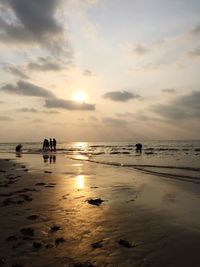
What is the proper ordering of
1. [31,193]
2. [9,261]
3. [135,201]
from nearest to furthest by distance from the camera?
1. [9,261]
2. [135,201]
3. [31,193]

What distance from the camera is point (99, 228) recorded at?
7.23m

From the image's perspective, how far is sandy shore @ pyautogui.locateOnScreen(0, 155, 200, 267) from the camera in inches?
214

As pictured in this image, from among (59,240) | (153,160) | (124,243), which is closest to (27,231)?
(59,240)

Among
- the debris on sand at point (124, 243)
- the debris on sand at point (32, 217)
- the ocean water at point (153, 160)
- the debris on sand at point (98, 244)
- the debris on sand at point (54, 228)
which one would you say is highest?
the ocean water at point (153, 160)

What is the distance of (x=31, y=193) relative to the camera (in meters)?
11.6

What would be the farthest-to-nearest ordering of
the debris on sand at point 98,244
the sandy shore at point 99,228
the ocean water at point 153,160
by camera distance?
the ocean water at point 153,160, the debris on sand at point 98,244, the sandy shore at point 99,228

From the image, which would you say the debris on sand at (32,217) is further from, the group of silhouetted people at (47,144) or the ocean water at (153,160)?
the group of silhouetted people at (47,144)

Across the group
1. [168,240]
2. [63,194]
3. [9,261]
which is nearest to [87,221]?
[168,240]

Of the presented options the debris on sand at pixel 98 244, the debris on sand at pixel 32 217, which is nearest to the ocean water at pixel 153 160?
the debris on sand at pixel 32 217

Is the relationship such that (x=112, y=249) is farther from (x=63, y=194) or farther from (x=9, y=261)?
(x=63, y=194)

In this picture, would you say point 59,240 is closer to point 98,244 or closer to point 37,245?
point 37,245

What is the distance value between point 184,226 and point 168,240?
120cm

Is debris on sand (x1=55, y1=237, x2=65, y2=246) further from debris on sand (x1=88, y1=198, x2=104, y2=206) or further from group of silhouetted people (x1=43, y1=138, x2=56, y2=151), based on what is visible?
group of silhouetted people (x1=43, y1=138, x2=56, y2=151)

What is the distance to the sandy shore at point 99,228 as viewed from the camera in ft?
17.8
